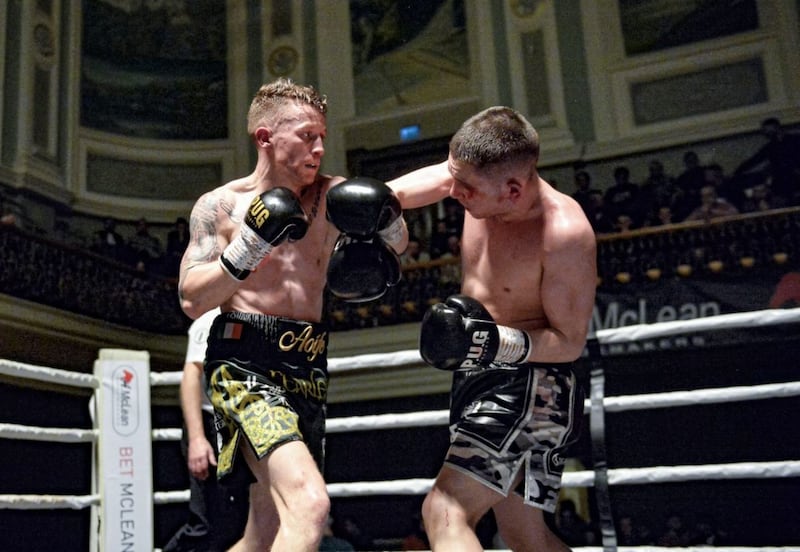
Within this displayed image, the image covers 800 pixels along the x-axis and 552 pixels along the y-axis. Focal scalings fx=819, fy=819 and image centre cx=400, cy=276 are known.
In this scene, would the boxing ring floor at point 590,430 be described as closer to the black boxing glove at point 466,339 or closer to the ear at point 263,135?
the black boxing glove at point 466,339

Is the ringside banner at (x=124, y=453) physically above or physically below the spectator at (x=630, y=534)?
above

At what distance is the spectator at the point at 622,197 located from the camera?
285 inches

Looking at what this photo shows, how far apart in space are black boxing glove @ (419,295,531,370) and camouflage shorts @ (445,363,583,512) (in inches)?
3.5

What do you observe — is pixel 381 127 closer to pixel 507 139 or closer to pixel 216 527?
pixel 216 527

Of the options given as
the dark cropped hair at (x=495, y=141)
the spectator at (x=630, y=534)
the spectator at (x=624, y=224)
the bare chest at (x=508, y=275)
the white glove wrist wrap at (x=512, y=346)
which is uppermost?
the spectator at (x=624, y=224)

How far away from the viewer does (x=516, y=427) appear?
1637mm

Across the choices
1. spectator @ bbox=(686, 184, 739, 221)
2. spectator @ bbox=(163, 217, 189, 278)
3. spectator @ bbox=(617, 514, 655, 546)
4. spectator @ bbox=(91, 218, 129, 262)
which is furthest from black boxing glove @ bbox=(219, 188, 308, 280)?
spectator @ bbox=(163, 217, 189, 278)

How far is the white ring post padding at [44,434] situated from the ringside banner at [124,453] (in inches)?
1.8

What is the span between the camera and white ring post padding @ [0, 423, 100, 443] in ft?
7.00

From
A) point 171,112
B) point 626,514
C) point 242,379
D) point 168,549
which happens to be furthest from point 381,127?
point 242,379

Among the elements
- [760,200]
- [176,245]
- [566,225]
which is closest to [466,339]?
[566,225]

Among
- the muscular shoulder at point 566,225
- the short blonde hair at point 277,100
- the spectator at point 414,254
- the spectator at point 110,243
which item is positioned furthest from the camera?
the spectator at point 110,243

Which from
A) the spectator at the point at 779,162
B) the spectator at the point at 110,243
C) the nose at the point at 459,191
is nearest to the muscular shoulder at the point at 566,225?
the nose at the point at 459,191

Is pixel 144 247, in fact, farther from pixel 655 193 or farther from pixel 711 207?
pixel 711 207
